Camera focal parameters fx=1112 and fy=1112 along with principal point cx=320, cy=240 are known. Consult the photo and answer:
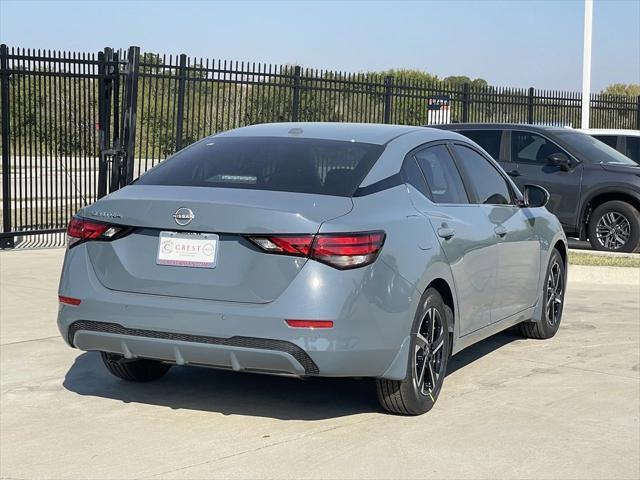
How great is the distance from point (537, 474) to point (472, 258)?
185cm

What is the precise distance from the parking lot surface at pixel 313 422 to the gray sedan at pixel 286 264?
32 cm

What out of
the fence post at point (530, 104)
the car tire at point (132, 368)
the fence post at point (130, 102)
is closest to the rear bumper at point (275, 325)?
the car tire at point (132, 368)

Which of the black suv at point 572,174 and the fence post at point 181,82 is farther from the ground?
the fence post at point 181,82

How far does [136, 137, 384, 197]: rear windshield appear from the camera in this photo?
19.7 feet

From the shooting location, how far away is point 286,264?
553 centimetres

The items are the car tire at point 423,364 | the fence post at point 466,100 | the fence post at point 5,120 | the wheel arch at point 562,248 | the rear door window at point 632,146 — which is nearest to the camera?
the car tire at point 423,364

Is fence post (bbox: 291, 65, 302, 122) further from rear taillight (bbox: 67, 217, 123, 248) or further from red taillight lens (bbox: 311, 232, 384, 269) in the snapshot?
red taillight lens (bbox: 311, 232, 384, 269)

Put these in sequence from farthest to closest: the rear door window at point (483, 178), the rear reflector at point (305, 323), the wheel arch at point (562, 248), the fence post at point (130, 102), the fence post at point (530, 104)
A: the fence post at point (530, 104) → the fence post at point (130, 102) → the wheel arch at point (562, 248) → the rear door window at point (483, 178) → the rear reflector at point (305, 323)

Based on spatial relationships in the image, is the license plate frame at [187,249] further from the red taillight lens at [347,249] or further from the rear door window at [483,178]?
the rear door window at [483,178]

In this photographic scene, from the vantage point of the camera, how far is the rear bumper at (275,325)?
5.51 metres

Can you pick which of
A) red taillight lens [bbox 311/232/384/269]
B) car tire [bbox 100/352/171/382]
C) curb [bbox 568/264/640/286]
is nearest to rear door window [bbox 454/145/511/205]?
red taillight lens [bbox 311/232/384/269]

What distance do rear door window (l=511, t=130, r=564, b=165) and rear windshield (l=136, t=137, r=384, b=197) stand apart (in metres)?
9.21

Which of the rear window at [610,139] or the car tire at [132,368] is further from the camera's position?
the rear window at [610,139]

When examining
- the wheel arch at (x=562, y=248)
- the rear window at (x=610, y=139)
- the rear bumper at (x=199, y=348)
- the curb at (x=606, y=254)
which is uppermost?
the rear window at (x=610, y=139)
